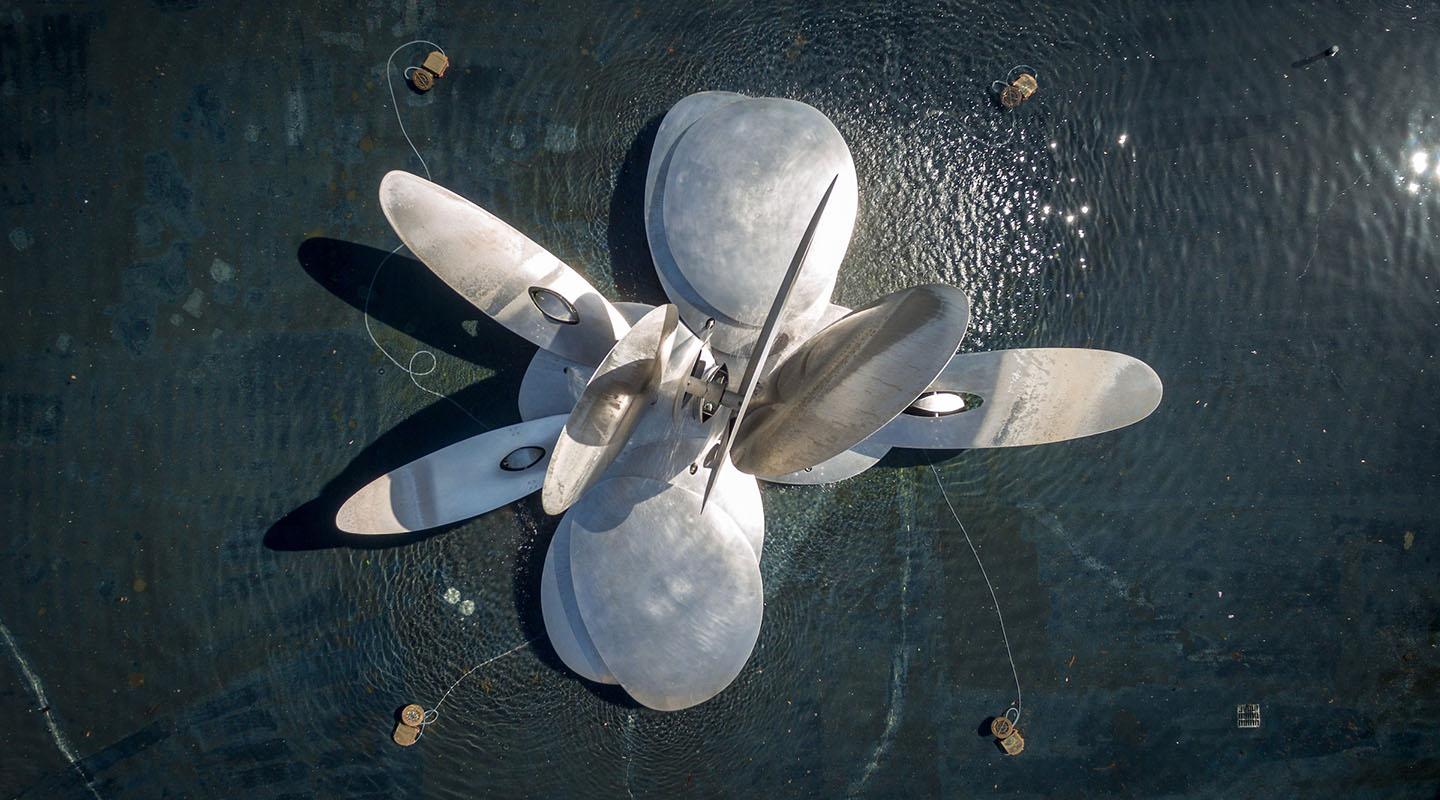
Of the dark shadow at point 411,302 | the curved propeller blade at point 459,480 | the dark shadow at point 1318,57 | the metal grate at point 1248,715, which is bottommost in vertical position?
the metal grate at point 1248,715

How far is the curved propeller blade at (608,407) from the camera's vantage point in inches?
136

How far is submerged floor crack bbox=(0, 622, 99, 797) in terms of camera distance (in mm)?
4805

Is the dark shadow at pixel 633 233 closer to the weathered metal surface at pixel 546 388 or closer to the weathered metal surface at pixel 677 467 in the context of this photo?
the weathered metal surface at pixel 546 388

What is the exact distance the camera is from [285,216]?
4891mm

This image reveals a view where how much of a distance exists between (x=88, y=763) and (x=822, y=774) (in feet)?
14.1

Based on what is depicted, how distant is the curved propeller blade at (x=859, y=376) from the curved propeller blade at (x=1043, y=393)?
3.56 ft

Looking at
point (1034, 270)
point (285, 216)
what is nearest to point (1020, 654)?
point (1034, 270)

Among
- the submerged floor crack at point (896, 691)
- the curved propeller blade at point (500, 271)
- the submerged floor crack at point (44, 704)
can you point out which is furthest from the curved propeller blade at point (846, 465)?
the submerged floor crack at point (44, 704)

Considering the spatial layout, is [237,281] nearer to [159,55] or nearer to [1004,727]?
[159,55]

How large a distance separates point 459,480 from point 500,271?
113 cm

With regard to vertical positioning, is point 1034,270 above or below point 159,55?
below

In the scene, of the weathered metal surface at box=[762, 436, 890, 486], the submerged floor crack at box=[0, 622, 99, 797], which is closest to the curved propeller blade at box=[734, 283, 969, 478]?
the weathered metal surface at box=[762, 436, 890, 486]

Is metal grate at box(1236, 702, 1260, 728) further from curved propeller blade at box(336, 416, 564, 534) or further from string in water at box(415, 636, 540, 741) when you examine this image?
curved propeller blade at box(336, 416, 564, 534)

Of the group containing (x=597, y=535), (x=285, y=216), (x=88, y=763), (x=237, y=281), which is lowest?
(x=88, y=763)
